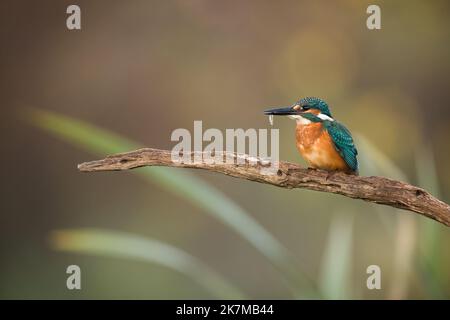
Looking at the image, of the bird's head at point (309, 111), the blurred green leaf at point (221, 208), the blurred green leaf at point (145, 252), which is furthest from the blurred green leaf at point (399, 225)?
the blurred green leaf at point (145, 252)

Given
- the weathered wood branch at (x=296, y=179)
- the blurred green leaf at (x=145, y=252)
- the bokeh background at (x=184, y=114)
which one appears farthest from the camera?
the bokeh background at (x=184, y=114)

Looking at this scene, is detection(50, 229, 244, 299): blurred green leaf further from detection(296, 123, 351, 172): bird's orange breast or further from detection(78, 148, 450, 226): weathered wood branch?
detection(296, 123, 351, 172): bird's orange breast

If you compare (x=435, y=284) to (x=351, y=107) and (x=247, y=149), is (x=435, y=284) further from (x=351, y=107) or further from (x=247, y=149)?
(x=351, y=107)

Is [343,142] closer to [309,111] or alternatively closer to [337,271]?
[309,111]

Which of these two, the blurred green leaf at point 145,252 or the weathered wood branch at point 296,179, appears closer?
the weathered wood branch at point 296,179

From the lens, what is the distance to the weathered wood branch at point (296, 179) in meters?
2.51

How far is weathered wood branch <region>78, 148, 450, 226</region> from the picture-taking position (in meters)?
2.51

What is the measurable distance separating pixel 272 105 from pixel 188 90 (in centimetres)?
65

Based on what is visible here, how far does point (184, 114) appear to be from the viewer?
4.59 m

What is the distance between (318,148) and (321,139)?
45 millimetres

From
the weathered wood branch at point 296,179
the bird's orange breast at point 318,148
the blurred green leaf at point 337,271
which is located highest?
the bird's orange breast at point 318,148

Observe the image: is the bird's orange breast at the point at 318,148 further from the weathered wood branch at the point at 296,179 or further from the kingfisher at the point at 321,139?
the weathered wood branch at the point at 296,179

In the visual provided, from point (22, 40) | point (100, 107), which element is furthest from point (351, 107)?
point (22, 40)

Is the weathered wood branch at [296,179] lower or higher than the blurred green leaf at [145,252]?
higher
